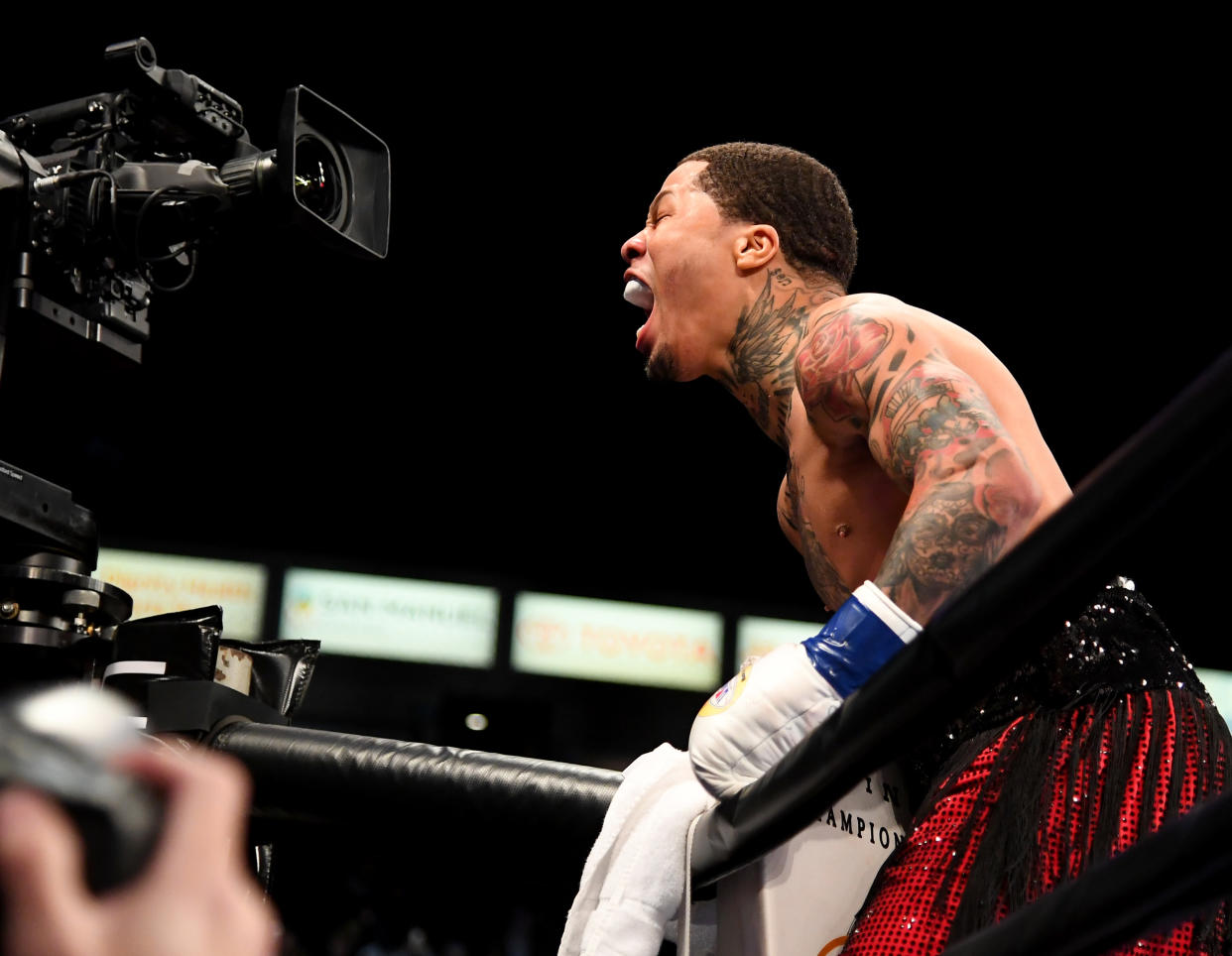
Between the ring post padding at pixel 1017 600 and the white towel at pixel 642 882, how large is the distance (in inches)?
14.8

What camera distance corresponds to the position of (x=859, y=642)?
985mm

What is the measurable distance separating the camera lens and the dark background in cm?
36

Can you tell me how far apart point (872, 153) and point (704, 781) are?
355 cm

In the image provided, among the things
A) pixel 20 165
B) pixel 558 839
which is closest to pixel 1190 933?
pixel 558 839

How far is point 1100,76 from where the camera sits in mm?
3650

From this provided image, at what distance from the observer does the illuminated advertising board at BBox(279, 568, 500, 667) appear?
6086 mm

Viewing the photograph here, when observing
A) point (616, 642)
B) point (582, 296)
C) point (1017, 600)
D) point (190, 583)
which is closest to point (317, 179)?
point (1017, 600)

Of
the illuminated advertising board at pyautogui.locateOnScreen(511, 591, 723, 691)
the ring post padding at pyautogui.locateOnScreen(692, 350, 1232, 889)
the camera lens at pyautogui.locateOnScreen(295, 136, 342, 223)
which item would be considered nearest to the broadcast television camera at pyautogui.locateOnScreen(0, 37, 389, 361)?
the camera lens at pyautogui.locateOnScreen(295, 136, 342, 223)

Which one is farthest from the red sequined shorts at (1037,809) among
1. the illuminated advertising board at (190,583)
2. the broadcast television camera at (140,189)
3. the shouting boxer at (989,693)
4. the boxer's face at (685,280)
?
the illuminated advertising board at (190,583)

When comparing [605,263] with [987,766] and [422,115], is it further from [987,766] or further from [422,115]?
[987,766]

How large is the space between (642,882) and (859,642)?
269mm

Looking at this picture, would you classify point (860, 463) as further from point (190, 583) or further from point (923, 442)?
point (190, 583)

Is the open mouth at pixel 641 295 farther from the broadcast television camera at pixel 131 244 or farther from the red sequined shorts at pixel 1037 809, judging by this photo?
the red sequined shorts at pixel 1037 809

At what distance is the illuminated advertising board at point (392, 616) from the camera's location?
20.0 ft
